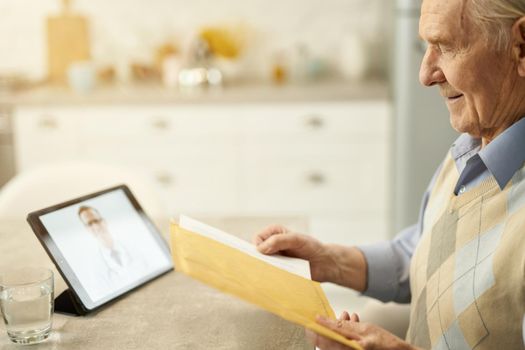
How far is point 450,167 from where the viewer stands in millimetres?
1688

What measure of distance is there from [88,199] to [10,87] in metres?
2.45

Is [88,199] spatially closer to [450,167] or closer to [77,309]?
[77,309]

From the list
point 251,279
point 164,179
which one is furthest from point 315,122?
point 251,279

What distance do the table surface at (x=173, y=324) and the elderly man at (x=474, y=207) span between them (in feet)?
0.41

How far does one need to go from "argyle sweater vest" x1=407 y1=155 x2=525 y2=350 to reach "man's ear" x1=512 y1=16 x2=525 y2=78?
176mm

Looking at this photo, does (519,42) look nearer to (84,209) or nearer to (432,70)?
(432,70)

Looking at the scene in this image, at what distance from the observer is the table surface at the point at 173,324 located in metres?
1.30

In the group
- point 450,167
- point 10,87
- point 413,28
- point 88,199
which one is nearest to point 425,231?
point 450,167

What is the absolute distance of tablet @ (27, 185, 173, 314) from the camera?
4.70 ft

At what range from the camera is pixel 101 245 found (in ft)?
5.04

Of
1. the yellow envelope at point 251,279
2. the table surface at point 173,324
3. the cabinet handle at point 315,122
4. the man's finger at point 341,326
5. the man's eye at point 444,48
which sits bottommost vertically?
the cabinet handle at point 315,122

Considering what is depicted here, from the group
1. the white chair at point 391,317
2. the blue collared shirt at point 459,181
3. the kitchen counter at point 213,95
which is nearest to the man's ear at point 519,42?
the blue collared shirt at point 459,181

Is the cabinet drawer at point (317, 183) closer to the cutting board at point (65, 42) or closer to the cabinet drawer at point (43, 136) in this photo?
the cabinet drawer at point (43, 136)

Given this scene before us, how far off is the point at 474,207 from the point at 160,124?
2.47 metres
